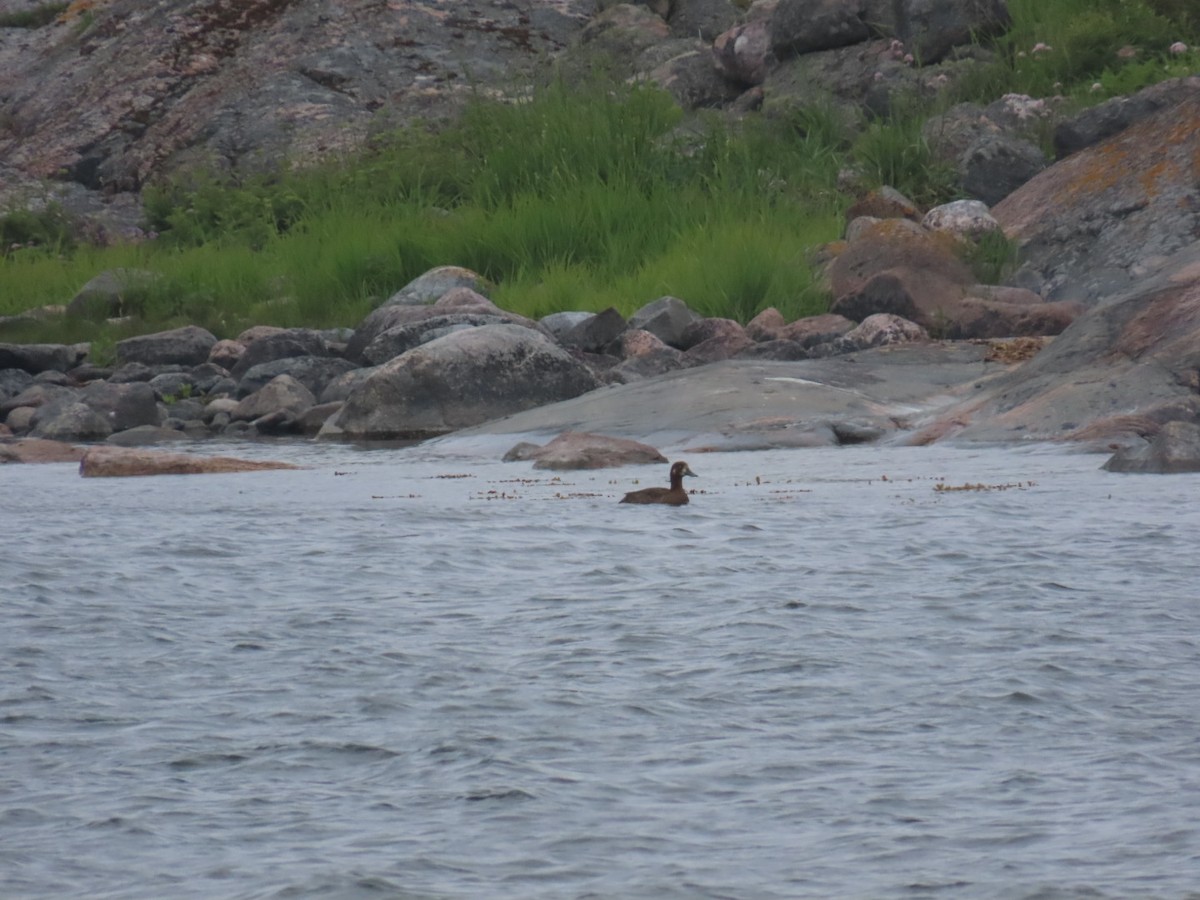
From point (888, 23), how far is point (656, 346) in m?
8.03

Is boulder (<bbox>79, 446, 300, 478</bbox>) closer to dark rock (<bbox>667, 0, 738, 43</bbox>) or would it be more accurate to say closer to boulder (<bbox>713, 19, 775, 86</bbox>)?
boulder (<bbox>713, 19, 775, 86</bbox>)

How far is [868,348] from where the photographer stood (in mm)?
13359

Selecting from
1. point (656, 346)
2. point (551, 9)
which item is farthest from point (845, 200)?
point (551, 9)

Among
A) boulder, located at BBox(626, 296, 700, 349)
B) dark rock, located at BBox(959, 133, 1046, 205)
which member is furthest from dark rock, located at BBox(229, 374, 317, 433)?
dark rock, located at BBox(959, 133, 1046, 205)

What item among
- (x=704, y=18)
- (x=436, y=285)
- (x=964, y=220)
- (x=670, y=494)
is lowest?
(x=670, y=494)

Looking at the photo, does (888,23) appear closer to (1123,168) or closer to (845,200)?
(845,200)

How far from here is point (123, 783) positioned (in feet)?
→ 11.0

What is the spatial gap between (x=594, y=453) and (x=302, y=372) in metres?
5.79

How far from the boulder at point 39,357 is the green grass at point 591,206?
1.49 feet

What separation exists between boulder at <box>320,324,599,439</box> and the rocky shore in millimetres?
17

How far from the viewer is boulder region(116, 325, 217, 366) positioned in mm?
16328

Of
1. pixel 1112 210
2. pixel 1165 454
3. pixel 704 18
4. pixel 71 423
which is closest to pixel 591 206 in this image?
pixel 1112 210

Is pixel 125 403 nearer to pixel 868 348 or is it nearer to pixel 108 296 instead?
pixel 108 296

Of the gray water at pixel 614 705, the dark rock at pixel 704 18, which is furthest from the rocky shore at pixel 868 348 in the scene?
the dark rock at pixel 704 18
